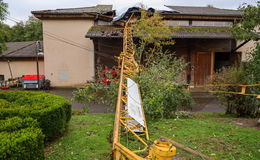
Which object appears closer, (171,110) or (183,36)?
(171,110)

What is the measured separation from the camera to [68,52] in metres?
13.3

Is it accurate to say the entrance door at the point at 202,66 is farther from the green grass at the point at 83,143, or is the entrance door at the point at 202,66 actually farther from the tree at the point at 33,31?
the tree at the point at 33,31

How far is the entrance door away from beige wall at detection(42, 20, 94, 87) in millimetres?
7040

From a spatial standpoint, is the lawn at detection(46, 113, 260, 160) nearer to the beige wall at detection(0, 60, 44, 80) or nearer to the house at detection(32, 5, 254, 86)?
the house at detection(32, 5, 254, 86)

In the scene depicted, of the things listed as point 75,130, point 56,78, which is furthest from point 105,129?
point 56,78

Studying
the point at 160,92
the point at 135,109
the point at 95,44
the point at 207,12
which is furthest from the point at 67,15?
the point at 135,109

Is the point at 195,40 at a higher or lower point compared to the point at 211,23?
lower

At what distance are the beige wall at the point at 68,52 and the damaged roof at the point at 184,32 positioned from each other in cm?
134

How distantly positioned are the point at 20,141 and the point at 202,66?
41.4 feet

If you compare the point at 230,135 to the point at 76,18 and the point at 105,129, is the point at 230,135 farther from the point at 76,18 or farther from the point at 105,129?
the point at 76,18

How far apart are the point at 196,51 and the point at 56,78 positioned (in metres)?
9.63

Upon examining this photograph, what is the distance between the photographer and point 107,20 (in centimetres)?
1352

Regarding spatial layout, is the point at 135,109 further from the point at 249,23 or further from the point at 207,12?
the point at 207,12

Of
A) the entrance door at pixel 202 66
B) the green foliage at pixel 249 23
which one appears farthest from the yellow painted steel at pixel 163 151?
the entrance door at pixel 202 66
